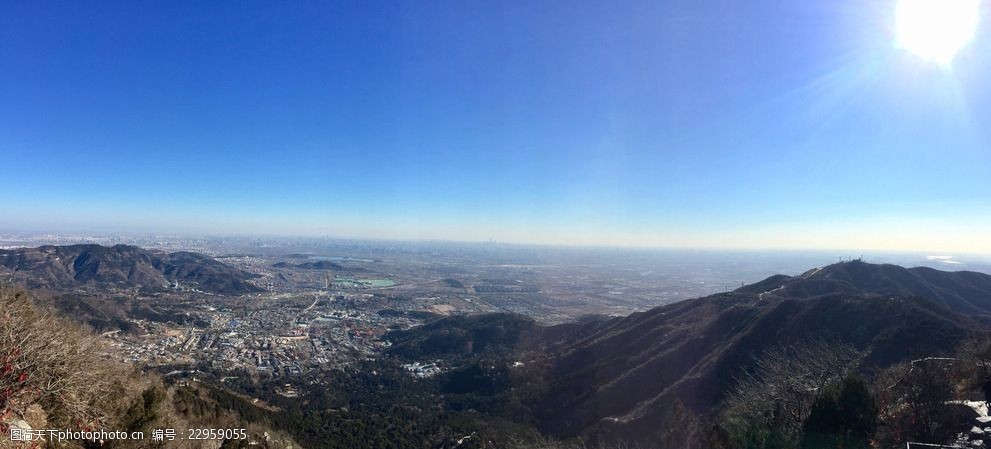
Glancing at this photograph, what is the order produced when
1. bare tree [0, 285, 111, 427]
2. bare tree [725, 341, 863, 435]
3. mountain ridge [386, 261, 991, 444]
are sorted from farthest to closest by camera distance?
mountain ridge [386, 261, 991, 444]
bare tree [725, 341, 863, 435]
bare tree [0, 285, 111, 427]

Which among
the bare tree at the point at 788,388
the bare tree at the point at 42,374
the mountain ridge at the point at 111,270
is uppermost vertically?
the bare tree at the point at 42,374

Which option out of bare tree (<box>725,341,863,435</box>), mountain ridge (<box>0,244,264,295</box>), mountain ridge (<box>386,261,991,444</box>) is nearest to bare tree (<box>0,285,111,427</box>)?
bare tree (<box>725,341,863,435</box>)

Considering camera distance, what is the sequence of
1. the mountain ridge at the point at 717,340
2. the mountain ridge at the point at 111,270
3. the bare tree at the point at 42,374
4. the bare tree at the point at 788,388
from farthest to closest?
the mountain ridge at the point at 111,270 < the mountain ridge at the point at 717,340 < the bare tree at the point at 788,388 < the bare tree at the point at 42,374

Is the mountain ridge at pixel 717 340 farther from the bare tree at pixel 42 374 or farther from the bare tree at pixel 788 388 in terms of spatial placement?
the bare tree at pixel 42 374

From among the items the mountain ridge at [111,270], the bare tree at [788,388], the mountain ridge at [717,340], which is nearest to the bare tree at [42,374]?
the bare tree at [788,388]

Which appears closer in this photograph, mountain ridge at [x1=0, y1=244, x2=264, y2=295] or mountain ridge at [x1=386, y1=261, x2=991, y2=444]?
mountain ridge at [x1=386, y1=261, x2=991, y2=444]

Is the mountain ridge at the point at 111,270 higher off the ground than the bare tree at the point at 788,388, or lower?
lower

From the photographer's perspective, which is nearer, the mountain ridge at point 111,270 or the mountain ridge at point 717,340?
the mountain ridge at point 717,340

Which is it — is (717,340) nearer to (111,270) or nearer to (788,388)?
(788,388)

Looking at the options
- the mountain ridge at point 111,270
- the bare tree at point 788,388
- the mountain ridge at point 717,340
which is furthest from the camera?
the mountain ridge at point 111,270

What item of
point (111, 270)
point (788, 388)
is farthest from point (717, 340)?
point (111, 270)

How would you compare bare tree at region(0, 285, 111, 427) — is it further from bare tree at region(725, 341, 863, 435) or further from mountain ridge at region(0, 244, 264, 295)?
mountain ridge at region(0, 244, 264, 295)

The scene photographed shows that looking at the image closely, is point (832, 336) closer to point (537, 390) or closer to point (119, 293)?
point (537, 390)
